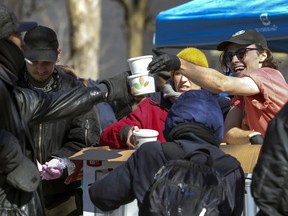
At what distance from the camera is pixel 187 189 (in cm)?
449

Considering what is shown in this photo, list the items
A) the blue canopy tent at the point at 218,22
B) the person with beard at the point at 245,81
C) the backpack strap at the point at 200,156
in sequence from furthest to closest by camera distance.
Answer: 1. the blue canopy tent at the point at 218,22
2. the person with beard at the point at 245,81
3. the backpack strap at the point at 200,156

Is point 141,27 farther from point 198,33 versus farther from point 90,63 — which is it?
point 198,33

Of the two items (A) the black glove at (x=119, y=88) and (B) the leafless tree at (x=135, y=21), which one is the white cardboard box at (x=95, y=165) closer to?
(A) the black glove at (x=119, y=88)

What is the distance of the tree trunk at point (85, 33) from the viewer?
16.2m

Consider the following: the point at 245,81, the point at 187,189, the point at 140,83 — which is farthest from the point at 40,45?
the point at 187,189

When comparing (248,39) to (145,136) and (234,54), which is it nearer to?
(234,54)

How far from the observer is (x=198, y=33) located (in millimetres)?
8336

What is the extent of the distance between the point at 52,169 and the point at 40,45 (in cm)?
90

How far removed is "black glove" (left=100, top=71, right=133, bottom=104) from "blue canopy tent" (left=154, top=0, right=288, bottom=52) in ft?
6.67

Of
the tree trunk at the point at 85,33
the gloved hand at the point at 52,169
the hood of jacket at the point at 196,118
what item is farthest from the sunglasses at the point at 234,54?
the tree trunk at the point at 85,33

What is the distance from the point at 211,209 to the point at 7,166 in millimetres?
1200

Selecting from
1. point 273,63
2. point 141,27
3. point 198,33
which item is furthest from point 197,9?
point 141,27

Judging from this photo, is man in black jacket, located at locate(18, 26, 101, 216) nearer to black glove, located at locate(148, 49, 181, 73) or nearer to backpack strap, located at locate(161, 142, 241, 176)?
black glove, located at locate(148, 49, 181, 73)

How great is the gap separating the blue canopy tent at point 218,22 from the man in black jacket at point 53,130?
175 centimetres
